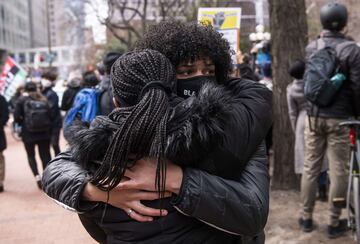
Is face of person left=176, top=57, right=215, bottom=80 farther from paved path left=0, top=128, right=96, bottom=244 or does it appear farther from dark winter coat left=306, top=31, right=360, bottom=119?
paved path left=0, top=128, right=96, bottom=244

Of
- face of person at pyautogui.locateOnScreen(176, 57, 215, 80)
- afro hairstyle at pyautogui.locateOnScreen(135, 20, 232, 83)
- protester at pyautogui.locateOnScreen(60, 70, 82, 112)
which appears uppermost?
afro hairstyle at pyautogui.locateOnScreen(135, 20, 232, 83)

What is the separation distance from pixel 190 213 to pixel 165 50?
62 cm

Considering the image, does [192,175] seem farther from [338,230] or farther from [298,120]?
[298,120]

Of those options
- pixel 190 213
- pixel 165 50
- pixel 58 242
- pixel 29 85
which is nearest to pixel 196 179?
pixel 190 213

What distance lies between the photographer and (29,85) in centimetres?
817

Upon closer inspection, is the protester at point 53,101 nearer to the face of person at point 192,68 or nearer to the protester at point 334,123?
the protester at point 334,123

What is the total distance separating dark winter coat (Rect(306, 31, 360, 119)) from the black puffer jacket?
281cm

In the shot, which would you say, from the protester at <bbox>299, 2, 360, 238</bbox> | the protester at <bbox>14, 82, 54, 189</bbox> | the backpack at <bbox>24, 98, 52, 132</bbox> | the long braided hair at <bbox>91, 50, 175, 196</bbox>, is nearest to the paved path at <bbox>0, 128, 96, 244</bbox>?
the protester at <bbox>14, 82, 54, 189</bbox>

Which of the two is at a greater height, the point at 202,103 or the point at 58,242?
the point at 202,103

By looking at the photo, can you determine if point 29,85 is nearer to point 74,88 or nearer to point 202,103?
point 74,88

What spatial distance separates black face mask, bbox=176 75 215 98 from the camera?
1786 millimetres

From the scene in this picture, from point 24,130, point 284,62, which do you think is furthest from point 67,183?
point 24,130

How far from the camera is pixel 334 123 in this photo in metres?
4.50

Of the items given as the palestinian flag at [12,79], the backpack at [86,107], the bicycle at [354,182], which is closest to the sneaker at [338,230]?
the bicycle at [354,182]
